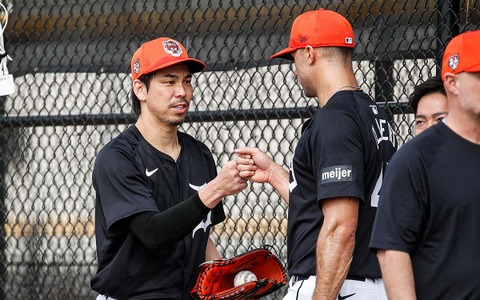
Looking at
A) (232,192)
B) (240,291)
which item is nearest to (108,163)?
(232,192)

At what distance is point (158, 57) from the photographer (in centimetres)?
427

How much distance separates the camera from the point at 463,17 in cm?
563

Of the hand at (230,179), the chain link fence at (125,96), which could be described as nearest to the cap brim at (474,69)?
the hand at (230,179)

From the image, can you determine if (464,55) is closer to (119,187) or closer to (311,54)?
(311,54)

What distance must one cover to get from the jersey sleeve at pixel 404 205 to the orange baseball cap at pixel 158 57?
1554 mm

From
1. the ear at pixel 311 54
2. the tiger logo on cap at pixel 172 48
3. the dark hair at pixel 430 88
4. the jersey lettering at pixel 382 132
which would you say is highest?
the tiger logo on cap at pixel 172 48

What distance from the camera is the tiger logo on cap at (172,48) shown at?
429 cm

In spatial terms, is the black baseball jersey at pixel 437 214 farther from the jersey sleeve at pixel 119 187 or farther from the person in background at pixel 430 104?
the jersey sleeve at pixel 119 187

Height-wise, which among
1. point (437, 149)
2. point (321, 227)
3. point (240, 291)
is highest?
point (437, 149)

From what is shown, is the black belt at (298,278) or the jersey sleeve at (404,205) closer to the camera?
the jersey sleeve at (404,205)

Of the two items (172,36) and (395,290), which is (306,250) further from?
(172,36)

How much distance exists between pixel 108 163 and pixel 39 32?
9.31ft

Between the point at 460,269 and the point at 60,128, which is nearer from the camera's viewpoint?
the point at 460,269

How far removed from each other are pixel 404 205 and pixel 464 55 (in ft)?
A: 1.71
